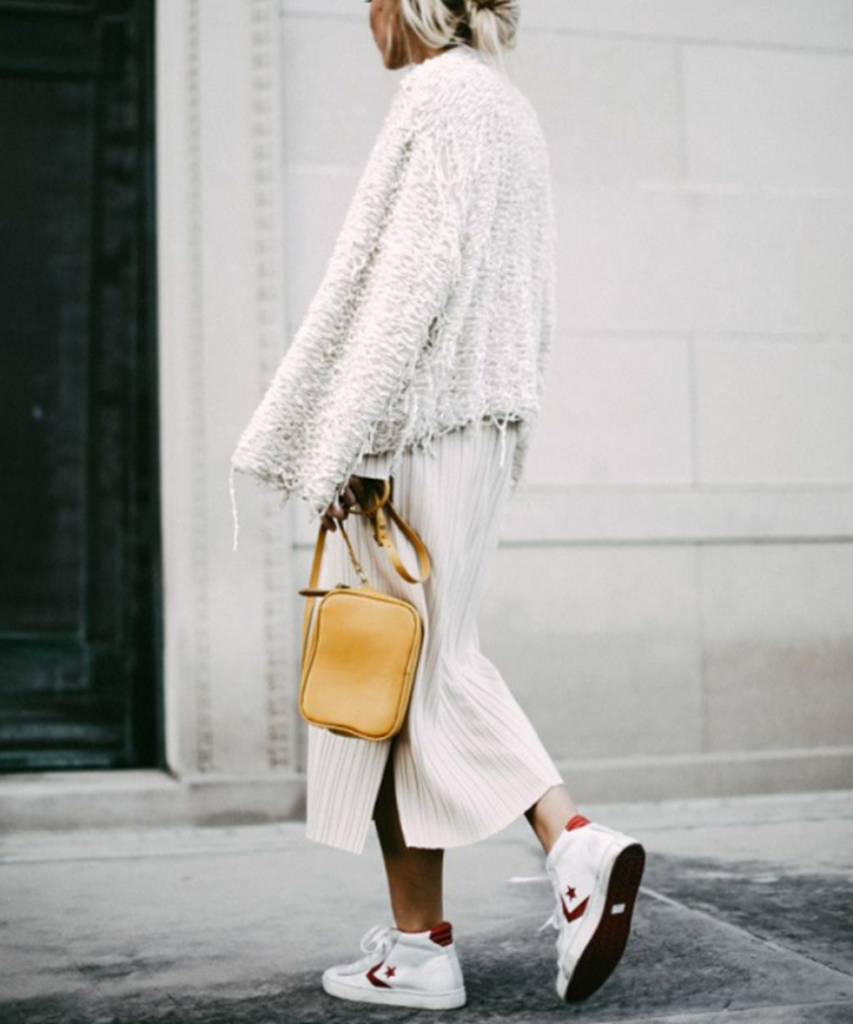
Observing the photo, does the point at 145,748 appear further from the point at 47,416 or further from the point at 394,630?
the point at 394,630

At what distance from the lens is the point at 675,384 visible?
5.39 metres

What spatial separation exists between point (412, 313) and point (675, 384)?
2904 mm

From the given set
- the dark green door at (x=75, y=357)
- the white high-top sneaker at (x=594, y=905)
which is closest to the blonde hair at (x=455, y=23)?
the white high-top sneaker at (x=594, y=905)

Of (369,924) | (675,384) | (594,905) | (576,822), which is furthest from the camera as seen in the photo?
(675,384)

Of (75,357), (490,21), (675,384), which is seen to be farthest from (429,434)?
(75,357)

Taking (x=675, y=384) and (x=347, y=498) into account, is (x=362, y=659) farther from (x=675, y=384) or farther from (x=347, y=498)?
(x=675, y=384)

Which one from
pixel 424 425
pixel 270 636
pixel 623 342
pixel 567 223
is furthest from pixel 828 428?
pixel 424 425

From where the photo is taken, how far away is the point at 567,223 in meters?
5.32

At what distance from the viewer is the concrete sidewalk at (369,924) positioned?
2715mm

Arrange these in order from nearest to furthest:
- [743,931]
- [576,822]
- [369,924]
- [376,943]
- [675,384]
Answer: [576,822] < [376,943] < [743,931] < [369,924] < [675,384]

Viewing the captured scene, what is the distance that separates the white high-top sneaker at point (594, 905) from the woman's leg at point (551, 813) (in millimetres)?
97

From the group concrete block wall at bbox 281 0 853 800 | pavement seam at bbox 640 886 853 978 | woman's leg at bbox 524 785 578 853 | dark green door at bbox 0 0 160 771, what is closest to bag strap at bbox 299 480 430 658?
woman's leg at bbox 524 785 578 853

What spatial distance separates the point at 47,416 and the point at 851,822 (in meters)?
3.13

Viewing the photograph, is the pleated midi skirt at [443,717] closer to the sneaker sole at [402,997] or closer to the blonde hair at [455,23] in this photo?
the sneaker sole at [402,997]
